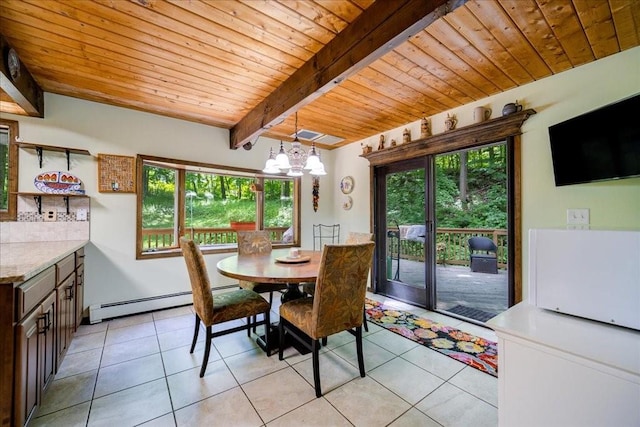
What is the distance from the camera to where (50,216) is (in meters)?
2.59

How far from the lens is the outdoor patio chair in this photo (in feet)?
14.7

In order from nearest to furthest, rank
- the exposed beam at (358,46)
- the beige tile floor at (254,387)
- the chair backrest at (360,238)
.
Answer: the exposed beam at (358,46)
the beige tile floor at (254,387)
the chair backrest at (360,238)

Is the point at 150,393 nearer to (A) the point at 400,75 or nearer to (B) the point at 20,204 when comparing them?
(B) the point at 20,204

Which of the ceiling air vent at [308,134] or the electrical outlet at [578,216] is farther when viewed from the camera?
the ceiling air vent at [308,134]

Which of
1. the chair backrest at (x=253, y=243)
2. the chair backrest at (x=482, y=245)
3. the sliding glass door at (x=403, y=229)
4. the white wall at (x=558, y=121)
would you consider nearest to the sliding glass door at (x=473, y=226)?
the chair backrest at (x=482, y=245)

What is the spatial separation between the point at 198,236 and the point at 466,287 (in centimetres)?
423

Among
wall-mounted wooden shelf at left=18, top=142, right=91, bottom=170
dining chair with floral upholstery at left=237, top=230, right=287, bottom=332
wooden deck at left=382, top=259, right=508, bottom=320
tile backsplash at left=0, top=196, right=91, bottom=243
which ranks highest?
wall-mounted wooden shelf at left=18, top=142, right=91, bottom=170

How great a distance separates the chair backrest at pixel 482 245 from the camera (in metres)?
4.49

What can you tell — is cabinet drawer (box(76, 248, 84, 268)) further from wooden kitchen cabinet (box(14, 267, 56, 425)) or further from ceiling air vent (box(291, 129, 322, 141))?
ceiling air vent (box(291, 129, 322, 141))

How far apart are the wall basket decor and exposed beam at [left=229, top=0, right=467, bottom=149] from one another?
5.99 feet

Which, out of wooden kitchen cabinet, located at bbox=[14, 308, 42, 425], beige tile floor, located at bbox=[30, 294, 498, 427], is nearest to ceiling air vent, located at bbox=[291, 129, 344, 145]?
beige tile floor, located at bbox=[30, 294, 498, 427]

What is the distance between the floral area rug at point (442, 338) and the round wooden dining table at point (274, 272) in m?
1.06

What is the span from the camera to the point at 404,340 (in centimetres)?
244

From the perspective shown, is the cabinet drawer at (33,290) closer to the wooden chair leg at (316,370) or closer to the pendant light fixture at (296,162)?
the wooden chair leg at (316,370)
